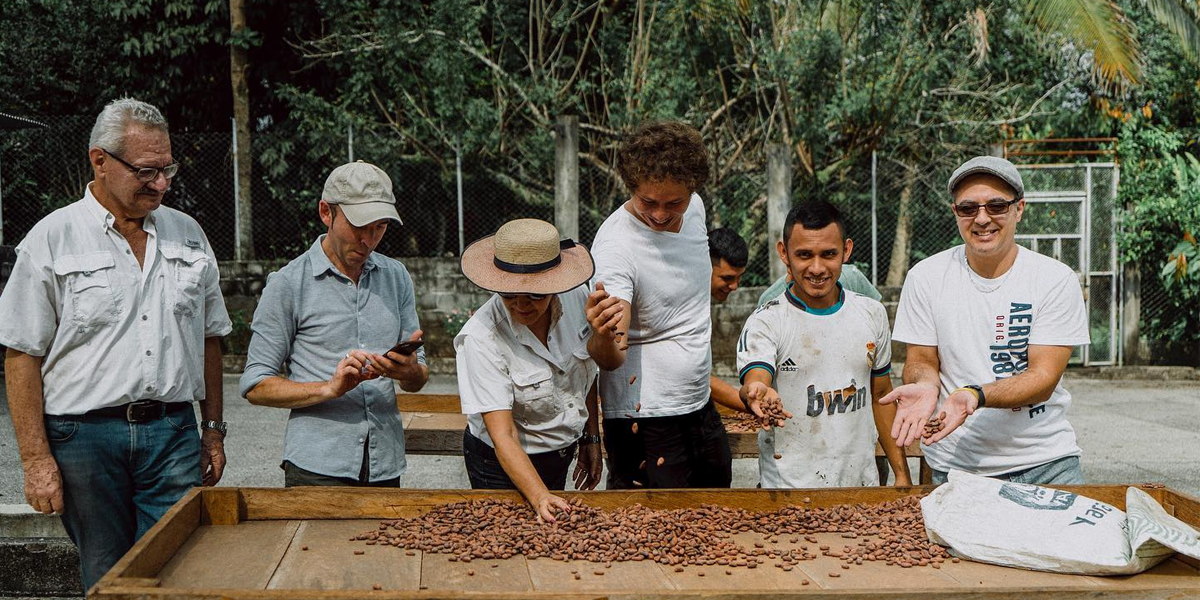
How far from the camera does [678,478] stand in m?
3.41

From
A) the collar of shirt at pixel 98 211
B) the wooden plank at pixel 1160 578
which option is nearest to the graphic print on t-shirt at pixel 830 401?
the wooden plank at pixel 1160 578

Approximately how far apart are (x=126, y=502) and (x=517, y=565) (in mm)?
1412

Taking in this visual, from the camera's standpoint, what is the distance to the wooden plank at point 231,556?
2.29 metres

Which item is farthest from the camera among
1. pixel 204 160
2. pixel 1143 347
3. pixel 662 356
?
pixel 1143 347

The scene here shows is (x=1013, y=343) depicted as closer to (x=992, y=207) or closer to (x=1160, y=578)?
(x=992, y=207)

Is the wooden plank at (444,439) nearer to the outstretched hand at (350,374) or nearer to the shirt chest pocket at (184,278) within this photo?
the outstretched hand at (350,374)

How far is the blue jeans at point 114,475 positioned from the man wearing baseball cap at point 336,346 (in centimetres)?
29

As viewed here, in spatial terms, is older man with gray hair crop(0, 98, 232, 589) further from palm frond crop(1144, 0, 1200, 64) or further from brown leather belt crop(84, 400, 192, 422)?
palm frond crop(1144, 0, 1200, 64)

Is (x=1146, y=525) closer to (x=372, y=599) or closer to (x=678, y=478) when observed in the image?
(x=678, y=478)

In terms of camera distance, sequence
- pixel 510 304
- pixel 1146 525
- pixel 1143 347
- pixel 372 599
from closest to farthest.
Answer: pixel 372 599 → pixel 1146 525 → pixel 510 304 → pixel 1143 347

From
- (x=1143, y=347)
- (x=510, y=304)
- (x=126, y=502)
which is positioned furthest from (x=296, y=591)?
(x=1143, y=347)

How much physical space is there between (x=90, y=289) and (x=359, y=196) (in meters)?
0.83

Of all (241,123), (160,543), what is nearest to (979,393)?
(160,543)

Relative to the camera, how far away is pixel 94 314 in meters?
2.98
